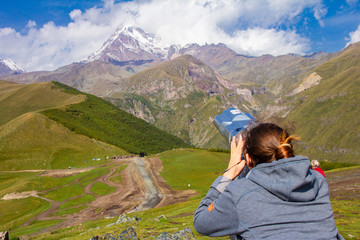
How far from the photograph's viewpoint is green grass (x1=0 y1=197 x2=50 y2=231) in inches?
1452

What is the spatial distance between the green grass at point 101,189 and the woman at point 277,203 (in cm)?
5026

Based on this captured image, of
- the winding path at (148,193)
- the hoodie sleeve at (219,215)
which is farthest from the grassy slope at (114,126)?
the hoodie sleeve at (219,215)

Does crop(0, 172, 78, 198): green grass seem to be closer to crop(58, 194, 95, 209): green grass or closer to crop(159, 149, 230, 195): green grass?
crop(58, 194, 95, 209): green grass

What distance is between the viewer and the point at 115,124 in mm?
165250

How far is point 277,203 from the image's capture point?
300 cm

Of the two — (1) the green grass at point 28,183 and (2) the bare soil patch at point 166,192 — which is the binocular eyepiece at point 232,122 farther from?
(1) the green grass at point 28,183

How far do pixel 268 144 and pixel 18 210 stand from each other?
50.1 m

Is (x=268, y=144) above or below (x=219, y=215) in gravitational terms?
above

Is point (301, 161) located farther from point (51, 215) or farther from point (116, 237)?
point (51, 215)

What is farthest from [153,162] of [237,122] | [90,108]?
[90,108]

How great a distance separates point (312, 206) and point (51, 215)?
1795 inches

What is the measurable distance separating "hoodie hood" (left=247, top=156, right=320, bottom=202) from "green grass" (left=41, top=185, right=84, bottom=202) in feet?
172

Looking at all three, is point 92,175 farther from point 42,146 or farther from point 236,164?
point 236,164

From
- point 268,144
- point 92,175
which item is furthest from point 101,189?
point 268,144
